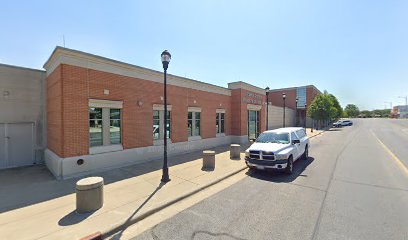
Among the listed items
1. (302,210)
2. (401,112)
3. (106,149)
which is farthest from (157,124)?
(401,112)

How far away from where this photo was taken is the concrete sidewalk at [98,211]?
14.4 feet

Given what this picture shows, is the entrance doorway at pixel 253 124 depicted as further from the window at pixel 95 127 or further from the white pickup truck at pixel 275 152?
the window at pixel 95 127

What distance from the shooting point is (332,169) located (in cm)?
922

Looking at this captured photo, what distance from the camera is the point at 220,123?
17031mm

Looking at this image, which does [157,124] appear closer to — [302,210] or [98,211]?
[98,211]

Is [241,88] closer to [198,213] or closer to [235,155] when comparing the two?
[235,155]

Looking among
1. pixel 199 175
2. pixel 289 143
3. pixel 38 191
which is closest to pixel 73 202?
pixel 38 191

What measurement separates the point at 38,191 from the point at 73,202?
1.90m

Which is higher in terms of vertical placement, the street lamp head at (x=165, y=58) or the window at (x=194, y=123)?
the street lamp head at (x=165, y=58)

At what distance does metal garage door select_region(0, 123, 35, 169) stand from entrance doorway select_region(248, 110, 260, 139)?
16.3m

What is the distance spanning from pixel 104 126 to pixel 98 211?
499 cm

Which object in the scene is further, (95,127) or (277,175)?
(95,127)

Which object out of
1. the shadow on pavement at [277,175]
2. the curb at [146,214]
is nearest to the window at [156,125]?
the curb at [146,214]

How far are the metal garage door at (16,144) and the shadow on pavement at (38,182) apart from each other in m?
0.75
